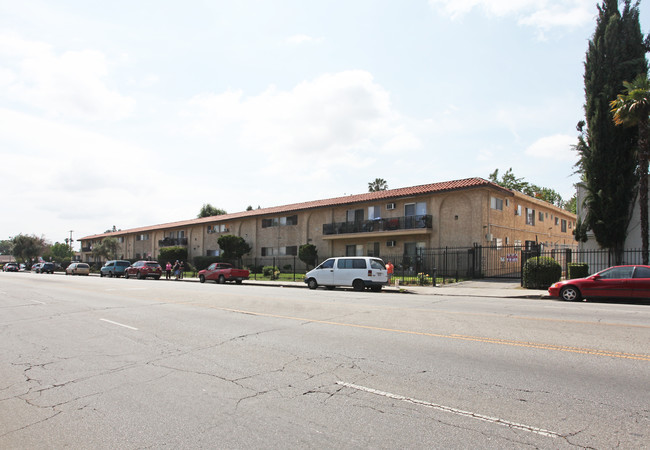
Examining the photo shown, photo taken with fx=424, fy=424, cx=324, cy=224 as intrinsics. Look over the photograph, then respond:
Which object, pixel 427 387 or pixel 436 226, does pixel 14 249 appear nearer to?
pixel 436 226

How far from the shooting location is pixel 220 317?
10914 millimetres

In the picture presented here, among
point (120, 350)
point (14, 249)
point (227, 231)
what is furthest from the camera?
point (14, 249)

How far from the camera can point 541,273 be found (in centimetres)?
2002

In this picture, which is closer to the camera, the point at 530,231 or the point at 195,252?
the point at 530,231

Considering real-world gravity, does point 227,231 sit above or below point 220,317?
above

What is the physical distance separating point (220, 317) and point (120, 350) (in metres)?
3.59

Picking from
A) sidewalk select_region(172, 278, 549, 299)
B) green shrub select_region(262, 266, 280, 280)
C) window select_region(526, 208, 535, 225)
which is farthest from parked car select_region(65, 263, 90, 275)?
window select_region(526, 208, 535, 225)

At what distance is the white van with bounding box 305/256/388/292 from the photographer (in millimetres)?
21547

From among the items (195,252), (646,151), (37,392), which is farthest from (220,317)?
(195,252)

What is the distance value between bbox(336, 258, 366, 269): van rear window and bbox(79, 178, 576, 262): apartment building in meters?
10.5

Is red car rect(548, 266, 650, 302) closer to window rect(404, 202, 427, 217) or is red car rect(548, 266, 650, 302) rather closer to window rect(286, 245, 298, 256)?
window rect(404, 202, 427, 217)

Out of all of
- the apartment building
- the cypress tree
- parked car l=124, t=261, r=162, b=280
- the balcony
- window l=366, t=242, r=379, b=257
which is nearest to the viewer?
the cypress tree

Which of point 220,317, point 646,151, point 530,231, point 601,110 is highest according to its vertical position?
point 601,110

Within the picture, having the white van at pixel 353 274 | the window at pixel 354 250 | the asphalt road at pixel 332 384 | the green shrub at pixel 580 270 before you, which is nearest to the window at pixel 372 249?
the window at pixel 354 250
